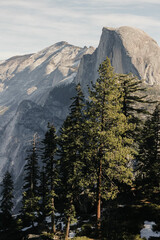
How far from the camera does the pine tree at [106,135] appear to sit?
17938mm

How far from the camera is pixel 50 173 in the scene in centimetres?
2630

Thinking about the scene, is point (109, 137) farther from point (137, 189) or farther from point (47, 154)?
point (137, 189)

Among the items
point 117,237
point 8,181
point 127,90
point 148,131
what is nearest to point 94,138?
point 117,237

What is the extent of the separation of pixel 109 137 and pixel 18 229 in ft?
86.2

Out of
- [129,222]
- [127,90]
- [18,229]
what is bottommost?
[18,229]

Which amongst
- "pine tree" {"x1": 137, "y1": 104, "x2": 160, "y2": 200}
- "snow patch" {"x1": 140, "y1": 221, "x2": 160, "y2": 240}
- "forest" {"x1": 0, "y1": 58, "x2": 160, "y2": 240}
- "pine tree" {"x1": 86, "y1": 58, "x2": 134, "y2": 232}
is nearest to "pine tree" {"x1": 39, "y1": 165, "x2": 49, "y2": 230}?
"forest" {"x1": 0, "y1": 58, "x2": 160, "y2": 240}

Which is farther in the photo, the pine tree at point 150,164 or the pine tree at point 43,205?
the pine tree at point 43,205

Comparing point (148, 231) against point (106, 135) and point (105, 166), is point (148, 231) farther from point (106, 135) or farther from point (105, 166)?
point (106, 135)

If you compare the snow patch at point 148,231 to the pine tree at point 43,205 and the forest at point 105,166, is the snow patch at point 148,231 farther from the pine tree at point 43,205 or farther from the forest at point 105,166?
the pine tree at point 43,205

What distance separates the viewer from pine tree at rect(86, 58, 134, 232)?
58.9 feet

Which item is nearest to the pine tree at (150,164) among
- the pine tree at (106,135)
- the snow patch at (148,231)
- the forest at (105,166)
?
the forest at (105,166)

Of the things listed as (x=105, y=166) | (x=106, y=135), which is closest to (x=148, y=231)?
(x=105, y=166)

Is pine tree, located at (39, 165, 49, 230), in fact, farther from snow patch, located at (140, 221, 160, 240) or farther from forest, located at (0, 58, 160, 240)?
snow patch, located at (140, 221, 160, 240)

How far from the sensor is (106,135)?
58.2 ft
